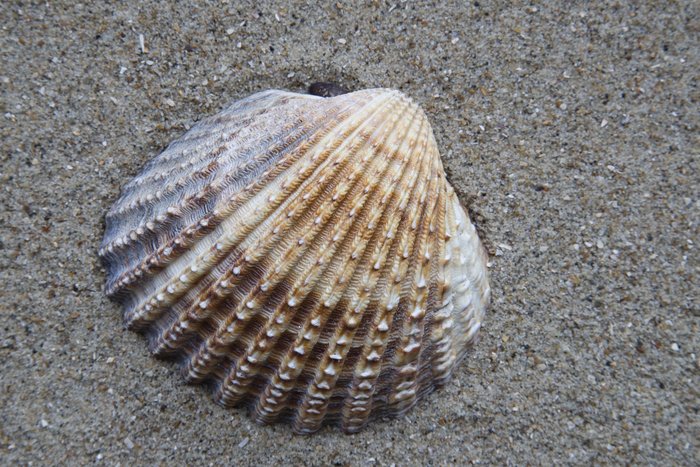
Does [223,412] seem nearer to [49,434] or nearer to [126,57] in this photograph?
[49,434]

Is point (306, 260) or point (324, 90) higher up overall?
point (324, 90)

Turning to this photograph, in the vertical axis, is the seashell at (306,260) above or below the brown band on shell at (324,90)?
below

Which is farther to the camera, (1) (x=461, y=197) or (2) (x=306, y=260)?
(1) (x=461, y=197)

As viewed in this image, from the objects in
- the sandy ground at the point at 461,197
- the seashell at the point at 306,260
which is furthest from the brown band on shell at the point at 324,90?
the seashell at the point at 306,260

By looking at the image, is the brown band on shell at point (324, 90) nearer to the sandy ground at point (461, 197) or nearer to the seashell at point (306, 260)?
the sandy ground at point (461, 197)

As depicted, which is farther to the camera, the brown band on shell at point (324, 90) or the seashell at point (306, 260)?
the brown band on shell at point (324, 90)

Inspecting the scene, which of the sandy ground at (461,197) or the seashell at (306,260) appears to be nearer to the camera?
the seashell at (306,260)
